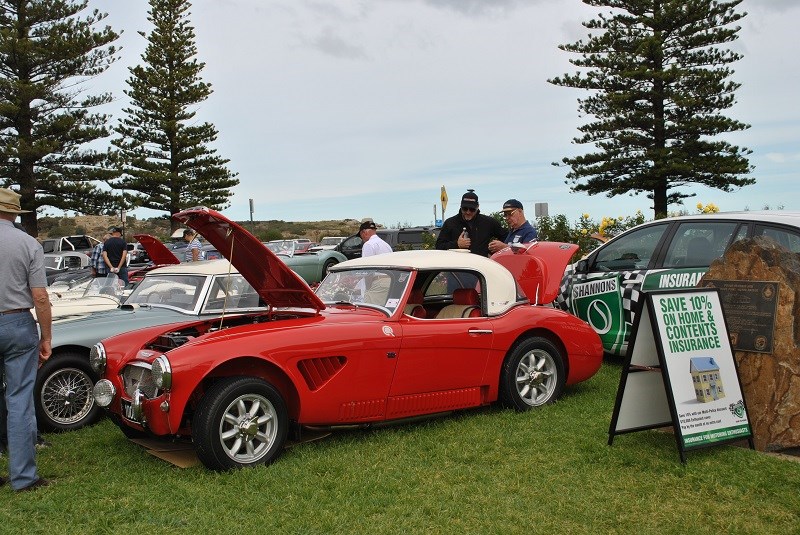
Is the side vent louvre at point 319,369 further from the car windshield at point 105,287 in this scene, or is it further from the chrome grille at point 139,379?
the car windshield at point 105,287

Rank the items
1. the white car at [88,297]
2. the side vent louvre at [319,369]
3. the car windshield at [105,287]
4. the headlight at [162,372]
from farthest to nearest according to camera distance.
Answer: the car windshield at [105,287] → the white car at [88,297] → the side vent louvre at [319,369] → the headlight at [162,372]

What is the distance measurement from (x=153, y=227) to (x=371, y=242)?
6194 centimetres

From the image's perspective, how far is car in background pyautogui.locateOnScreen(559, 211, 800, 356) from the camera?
22.7 ft

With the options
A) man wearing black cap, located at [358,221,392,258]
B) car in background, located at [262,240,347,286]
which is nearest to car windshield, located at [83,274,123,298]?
man wearing black cap, located at [358,221,392,258]

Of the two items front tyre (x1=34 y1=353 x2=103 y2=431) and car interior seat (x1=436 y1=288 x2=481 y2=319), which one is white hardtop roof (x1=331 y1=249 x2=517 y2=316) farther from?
front tyre (x1=34 y1=353 x2=103 y2=431)

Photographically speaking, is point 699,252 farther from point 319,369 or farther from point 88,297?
point 88,297

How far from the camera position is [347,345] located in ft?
18.2

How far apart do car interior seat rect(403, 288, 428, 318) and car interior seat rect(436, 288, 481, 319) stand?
163mm

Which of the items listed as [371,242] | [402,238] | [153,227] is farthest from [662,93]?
[153,227]

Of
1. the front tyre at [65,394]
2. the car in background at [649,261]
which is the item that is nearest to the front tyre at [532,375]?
the car in background at [649,261]

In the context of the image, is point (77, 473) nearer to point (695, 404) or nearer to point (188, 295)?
point (188, 295)

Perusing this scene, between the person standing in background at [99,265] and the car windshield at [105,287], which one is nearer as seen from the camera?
the car windshield at [105,287]

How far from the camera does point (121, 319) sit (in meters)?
7.40

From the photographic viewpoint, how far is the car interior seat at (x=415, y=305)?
6.66m
